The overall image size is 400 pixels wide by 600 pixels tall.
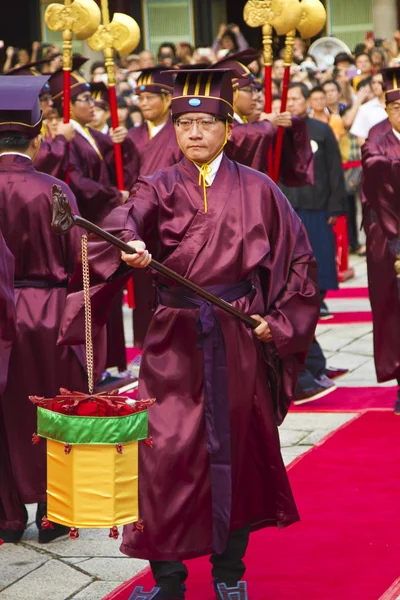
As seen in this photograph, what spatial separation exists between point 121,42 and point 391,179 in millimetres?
2408

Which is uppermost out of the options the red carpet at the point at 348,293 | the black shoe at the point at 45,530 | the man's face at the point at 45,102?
the man's face at the point at 45,102

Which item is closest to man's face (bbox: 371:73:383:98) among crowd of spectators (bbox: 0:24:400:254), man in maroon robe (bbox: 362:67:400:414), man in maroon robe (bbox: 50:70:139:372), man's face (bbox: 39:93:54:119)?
crowd of spectators (bbox: 0:24:400:254)

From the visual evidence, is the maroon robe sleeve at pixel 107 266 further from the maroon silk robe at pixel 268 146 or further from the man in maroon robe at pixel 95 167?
the man in maroon robe at pixel 95 167

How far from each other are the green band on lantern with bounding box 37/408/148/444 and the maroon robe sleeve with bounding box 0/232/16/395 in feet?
2.69

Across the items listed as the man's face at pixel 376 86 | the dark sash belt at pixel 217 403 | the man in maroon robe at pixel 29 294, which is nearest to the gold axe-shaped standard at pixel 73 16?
the man in maroon robe at pixel 29 294

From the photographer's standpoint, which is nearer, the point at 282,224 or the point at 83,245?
the point at 83,245

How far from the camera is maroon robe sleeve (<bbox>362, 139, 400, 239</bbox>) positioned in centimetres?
693

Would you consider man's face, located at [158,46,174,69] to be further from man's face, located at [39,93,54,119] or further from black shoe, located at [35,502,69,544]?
black shoe, located at [35,502,69,544]

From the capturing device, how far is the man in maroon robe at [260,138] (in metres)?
7.77

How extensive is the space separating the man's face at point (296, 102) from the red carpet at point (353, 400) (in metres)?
2.90

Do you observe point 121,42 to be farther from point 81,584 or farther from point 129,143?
point 81,584

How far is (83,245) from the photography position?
160 inches

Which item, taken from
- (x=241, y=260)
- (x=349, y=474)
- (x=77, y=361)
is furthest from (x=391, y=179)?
(x=241, y=260)

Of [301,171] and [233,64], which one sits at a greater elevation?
[233,64]
